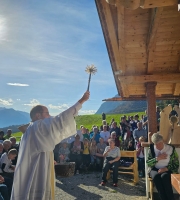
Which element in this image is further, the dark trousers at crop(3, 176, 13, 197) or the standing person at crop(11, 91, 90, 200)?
the dark trousers at crop(3, 176, 13, 197)

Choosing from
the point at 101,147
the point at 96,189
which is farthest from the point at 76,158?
the point at 96,189

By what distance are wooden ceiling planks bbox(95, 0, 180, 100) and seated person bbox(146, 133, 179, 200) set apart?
202 centimetres

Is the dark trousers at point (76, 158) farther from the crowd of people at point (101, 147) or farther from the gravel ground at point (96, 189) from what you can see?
the gravel ground at point (96, 189)

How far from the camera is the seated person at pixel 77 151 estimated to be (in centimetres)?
1039

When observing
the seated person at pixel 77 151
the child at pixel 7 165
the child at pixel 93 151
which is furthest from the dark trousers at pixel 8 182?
the child at pixel 93 151

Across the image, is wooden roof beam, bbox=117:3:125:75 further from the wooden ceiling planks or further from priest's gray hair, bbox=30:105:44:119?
priest's gray hair, bbox=30:105:44:119

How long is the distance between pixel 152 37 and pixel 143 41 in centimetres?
64

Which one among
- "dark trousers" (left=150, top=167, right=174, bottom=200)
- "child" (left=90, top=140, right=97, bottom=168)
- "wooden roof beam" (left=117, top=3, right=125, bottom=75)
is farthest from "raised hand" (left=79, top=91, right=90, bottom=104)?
"child" (left=90, top=140, right=97, bottom=168)

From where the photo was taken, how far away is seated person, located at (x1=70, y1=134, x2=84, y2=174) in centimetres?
1039

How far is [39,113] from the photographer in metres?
3.78

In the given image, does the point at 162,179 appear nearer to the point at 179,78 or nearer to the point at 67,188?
the point at 179,78

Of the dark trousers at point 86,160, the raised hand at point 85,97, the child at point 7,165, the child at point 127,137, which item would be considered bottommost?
the dark trousers at point 86,160

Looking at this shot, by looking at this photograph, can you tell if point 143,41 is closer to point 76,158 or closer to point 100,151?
point 100,151

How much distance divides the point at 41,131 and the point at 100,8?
216cm
